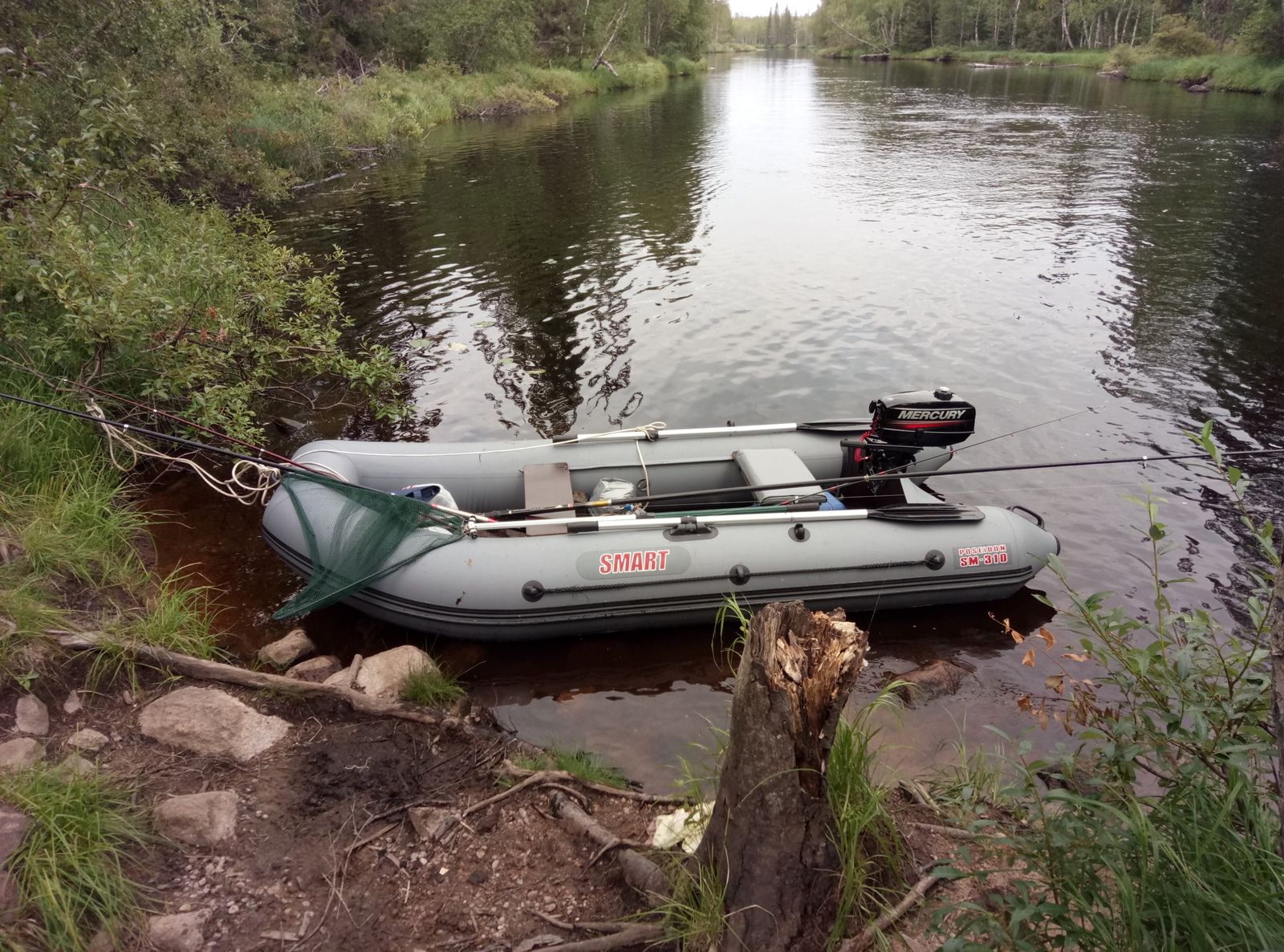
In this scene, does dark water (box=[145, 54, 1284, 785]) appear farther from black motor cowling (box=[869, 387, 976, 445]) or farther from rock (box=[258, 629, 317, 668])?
black motor cowling (box=[869, 387, 976, 445])

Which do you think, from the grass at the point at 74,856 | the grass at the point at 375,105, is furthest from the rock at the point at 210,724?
the grass at the point at 375,105

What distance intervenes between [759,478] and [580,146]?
18.2 metres

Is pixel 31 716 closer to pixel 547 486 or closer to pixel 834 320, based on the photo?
pixel 547 486

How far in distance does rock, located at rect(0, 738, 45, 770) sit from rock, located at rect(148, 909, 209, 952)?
0.83m

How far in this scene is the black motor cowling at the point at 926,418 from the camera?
17.6ft

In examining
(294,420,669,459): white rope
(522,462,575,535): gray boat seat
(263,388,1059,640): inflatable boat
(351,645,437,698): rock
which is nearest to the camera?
(351,645,437,698): rock

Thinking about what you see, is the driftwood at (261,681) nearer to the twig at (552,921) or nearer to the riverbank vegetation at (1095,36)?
the twig at (552,921)

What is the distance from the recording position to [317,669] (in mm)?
4359

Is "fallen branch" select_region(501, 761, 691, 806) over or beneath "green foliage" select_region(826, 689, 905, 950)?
beneath

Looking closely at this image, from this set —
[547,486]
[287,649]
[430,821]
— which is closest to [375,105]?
[547,486]

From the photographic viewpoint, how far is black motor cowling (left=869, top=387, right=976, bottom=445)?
5.37 meters

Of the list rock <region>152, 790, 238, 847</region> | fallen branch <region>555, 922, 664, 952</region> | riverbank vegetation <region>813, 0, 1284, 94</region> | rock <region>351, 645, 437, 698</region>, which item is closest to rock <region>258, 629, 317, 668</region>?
rock <region>351, 645, 437, 698</region>

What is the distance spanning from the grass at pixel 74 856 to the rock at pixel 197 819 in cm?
10

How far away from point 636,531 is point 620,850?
2.30 metres
